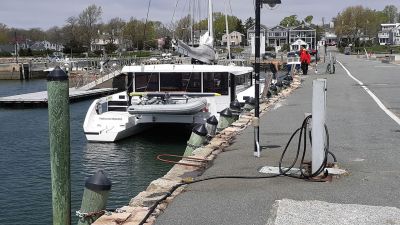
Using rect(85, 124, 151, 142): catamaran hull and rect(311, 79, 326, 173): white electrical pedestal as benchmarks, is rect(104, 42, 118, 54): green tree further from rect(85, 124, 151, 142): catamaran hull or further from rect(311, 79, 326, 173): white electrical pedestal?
rect(311, 79, 326, 173): white electrical pedestal

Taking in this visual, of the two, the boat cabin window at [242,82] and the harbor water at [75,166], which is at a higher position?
the boat cabin window at [242,82]

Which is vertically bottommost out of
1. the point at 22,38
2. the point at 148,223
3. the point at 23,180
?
the point at 23,180

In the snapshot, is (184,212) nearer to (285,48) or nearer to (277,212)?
(277,212)

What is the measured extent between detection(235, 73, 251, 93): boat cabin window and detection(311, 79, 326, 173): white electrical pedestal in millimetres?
14111

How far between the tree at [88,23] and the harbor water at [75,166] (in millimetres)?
98165

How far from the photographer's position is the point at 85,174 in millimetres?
15250

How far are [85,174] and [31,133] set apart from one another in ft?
34.3

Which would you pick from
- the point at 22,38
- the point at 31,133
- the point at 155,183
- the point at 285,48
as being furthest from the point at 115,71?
the point at 22,38

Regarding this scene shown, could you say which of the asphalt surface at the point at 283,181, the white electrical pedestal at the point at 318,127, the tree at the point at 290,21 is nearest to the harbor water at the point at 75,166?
the asphalt surface at the point at 283,181

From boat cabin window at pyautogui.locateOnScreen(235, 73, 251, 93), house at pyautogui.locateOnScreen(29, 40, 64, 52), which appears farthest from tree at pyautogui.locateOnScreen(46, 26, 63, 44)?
boat cabin window at pyautogui.locateOnScreen(235, 73, 251, 93)

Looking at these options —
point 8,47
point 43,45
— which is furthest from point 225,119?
point 43,45

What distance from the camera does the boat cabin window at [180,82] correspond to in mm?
20562

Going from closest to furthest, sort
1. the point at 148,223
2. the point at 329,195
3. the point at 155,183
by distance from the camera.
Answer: the point at 148,223, the point at 329,195, the point at 155,183

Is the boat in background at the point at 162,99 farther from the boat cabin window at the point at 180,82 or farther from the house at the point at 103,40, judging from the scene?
the house at the point at 103,40
